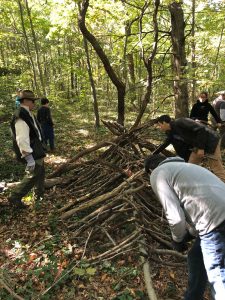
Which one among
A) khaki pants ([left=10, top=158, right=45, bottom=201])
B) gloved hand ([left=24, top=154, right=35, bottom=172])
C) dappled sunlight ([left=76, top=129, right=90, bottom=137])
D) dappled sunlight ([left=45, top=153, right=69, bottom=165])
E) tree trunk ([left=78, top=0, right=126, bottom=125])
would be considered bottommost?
dappled sunlight ([left=45, top=153, right=69, bottom=165])

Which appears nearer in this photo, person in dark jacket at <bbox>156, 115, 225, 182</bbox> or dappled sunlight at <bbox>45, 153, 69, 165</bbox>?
person in dark jacket at <bbox>156, 115, 225, 182</bbox>

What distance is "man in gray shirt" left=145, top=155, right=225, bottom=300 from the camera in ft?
8.95

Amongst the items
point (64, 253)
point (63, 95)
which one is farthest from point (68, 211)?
point (63, 95)

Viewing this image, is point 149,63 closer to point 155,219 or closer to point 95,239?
point 155,219

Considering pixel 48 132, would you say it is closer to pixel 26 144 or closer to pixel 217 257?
pixel 26 144

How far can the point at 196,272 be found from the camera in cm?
316

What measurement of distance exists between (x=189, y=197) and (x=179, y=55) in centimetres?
874

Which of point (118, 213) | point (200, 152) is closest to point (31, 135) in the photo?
point (118, 213)

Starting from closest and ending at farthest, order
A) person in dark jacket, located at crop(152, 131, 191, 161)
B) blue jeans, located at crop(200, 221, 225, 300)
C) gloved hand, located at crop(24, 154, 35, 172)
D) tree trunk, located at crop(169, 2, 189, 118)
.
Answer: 1. blue jeans, located at crop(200, 221, 225, 300)
2. person in dark jacket, located at crop(152, 131, 191, 161)
3. gloved hand, located at crop(24, 154, 35, 172)
4. tree trunk, located at crop(169, 2, 189, 118)

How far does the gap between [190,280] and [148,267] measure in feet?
3.21

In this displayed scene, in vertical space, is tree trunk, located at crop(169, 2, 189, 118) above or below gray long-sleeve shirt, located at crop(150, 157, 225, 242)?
above

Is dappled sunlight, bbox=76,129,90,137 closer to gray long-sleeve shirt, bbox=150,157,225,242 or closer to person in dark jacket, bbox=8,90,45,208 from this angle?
person in dark jacket, bbox=8,90,45,208

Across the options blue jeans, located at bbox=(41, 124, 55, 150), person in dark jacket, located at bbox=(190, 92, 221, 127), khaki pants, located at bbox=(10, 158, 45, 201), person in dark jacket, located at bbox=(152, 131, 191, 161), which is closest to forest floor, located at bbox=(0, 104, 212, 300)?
khaki pants, located at bbox=(10, 158, 45, 201)

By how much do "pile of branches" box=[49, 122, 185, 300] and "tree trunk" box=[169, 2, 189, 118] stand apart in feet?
13.5
